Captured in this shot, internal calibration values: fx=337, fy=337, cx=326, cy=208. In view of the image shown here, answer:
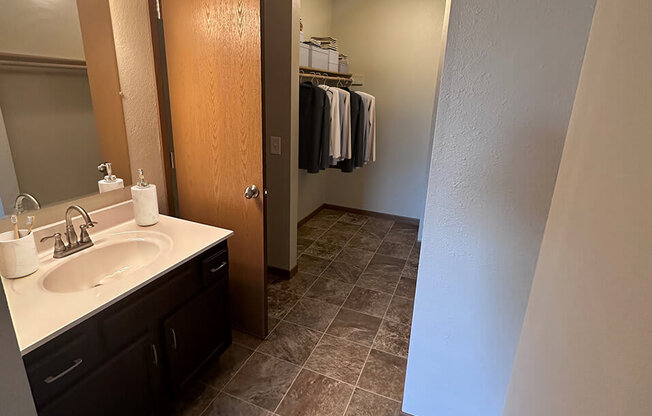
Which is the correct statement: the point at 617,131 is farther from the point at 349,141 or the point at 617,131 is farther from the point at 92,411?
the point at 349,141

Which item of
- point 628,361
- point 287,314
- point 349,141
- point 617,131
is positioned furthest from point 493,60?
point 349,141

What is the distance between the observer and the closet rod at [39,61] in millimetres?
1256

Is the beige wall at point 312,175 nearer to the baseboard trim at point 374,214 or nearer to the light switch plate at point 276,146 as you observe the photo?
the baseboard trim at point 374,214

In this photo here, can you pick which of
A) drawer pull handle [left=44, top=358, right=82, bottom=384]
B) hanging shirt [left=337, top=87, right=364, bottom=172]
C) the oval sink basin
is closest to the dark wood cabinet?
drawer pull handle [left=44, top=358, right=82, bottom=384]

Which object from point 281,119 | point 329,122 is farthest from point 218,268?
point 329,122

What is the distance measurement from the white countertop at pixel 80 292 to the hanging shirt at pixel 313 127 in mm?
1488

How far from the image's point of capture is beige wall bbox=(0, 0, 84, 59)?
1.24 m

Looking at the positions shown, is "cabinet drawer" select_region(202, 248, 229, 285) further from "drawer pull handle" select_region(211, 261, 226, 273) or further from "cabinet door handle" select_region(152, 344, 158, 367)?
"cabinet door handle" select_region(152, 344, 158, 367)

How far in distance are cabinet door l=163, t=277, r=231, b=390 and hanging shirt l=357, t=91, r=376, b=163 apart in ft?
8.19

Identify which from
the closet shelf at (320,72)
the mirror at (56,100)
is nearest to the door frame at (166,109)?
the mirror at (56,100)

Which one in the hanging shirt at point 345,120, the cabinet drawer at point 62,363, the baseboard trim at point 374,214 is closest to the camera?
the cabinet drawer at point 62,363

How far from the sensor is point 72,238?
4.76 ft

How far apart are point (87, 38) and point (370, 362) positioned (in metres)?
2.22

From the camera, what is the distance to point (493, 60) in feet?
3.73
